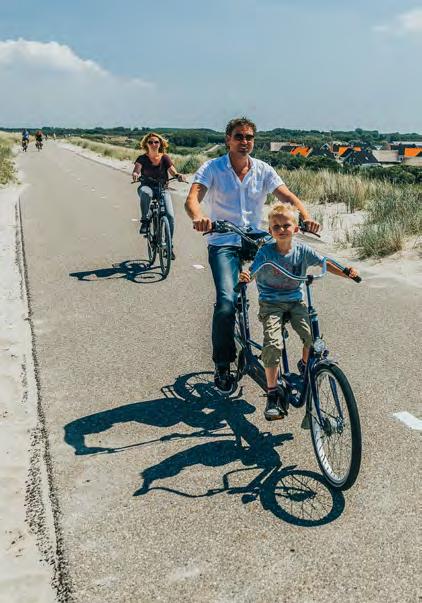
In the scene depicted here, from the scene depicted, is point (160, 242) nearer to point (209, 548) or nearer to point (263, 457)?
point (263, 457)

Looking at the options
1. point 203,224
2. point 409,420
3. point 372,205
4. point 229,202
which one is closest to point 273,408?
point 409,420

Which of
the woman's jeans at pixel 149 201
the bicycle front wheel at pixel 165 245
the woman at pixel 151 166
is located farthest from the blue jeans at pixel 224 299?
the woman at pixel 151 166

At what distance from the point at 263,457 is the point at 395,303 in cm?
408

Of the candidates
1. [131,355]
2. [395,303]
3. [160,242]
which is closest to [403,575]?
[131,355]

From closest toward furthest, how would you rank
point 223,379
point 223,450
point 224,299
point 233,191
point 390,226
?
point 223,450 → point 224,299 → point 233,191 → point 223,379 → point 390,226

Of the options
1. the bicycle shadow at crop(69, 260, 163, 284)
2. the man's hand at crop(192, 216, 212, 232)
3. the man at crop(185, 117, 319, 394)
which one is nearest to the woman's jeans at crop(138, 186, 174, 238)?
the bicycle shadow at crop(69, 260, 163, 284)

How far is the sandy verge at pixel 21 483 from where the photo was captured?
3.06 metres

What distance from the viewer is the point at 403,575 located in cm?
297

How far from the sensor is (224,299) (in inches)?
176

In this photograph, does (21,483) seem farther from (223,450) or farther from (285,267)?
(285,267)

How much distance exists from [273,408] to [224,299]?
2.93 ft

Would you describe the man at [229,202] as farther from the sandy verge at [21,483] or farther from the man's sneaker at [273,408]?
the sandy verge at [21,483]

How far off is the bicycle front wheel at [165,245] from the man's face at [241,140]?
Result: 4.42 meters

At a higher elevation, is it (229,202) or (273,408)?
(229,202)
